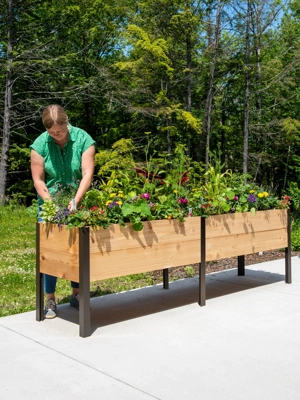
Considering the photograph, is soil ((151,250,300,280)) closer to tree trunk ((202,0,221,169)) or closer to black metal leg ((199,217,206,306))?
black metal leg ((199,217,206,306))

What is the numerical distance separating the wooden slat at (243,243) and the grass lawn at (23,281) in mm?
1151

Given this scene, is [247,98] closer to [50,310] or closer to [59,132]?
[59,132]

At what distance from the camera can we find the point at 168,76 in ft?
54.5

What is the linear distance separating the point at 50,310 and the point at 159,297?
1.11 meters

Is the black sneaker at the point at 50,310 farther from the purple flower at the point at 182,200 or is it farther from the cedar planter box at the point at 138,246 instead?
the purple flower at the point at 182,200

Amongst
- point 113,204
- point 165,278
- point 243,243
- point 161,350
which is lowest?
point 161,350

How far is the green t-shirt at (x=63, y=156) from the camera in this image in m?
3.91

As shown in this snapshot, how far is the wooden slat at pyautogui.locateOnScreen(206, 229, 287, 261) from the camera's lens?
4375 mm

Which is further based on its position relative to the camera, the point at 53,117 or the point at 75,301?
the point at 75,301

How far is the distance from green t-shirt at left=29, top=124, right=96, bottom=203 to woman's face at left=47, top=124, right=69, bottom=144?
0.07 m

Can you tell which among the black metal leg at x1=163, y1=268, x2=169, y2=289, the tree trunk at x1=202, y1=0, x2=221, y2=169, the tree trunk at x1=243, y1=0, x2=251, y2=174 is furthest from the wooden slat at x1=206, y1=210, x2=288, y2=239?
the tree trunk at x1=202, y1=0, x2=221, y2=169

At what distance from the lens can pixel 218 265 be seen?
6.45 m

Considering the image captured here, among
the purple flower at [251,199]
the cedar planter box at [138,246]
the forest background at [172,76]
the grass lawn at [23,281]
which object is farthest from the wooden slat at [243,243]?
the forest background at [172,76]

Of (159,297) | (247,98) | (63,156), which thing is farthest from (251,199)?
(247,98)
